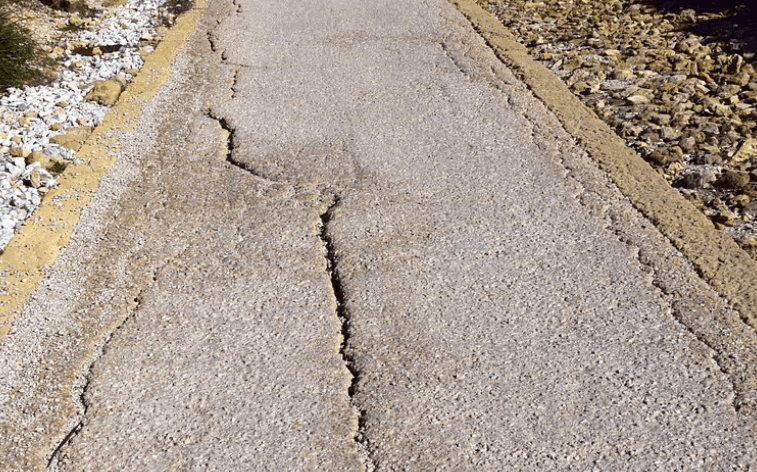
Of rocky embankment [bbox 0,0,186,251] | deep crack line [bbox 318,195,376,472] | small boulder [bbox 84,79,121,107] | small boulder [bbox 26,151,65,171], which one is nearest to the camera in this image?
deep crack line [bbox 318,195,376,472]

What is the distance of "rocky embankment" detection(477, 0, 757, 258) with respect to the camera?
15.4ft

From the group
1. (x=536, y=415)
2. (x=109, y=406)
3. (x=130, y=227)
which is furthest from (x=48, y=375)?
(x=536, y=415)

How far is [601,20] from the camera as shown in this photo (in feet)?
25.1

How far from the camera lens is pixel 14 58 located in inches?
243

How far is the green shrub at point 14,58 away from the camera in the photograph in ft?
19.9

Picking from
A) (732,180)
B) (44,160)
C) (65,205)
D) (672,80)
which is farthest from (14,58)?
(732,180)

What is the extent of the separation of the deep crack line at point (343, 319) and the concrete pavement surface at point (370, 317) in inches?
0.4

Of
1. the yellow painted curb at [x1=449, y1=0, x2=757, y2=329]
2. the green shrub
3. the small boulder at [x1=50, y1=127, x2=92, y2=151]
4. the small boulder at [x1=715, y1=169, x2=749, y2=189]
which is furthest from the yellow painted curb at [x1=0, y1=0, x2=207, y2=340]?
the small boulder at [x1=715, y1=169, x2=749, y2=189]

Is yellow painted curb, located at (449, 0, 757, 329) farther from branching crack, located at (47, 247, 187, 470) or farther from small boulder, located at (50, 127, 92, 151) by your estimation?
small boulder, located at (50, 127, 92, 151)

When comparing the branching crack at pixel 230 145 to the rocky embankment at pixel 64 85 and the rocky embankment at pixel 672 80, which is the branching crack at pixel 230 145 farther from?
the rocky embankment at pixel 672 80

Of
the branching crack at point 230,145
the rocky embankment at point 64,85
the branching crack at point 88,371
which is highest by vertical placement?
the branching crack at point 88,371

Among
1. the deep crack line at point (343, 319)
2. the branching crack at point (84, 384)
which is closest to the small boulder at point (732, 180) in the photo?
the deep crack line at point (343, 319)

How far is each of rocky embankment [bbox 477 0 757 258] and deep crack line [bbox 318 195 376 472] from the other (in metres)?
1.87

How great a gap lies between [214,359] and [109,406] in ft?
1.35
